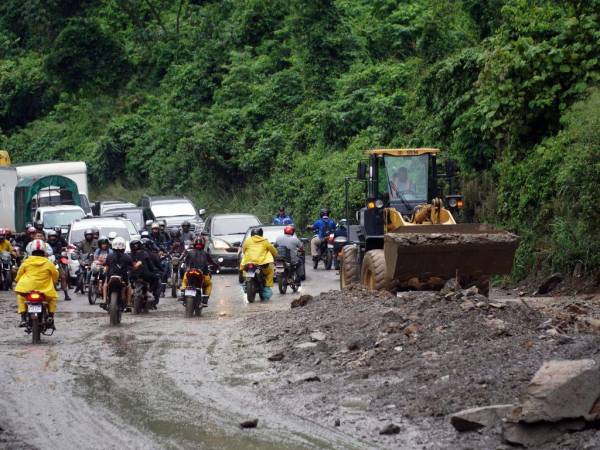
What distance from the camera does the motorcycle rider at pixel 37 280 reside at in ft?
57.1

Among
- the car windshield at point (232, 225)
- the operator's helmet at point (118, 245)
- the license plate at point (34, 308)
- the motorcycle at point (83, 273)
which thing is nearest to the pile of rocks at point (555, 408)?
the license plate at point (34, 308)

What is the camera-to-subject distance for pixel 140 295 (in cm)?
2222

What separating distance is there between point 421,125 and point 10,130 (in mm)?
41400

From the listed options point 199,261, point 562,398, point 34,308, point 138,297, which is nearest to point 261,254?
point 199,261

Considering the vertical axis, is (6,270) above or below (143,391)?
below

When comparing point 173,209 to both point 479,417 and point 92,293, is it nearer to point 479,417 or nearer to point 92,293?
point 92,293

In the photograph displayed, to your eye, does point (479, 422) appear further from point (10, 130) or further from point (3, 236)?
point (10, 130)

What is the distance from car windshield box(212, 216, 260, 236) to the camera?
35.1 metres

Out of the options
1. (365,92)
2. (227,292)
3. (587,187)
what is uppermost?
(365,92)

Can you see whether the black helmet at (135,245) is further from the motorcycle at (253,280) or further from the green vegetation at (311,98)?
the green vegetation at (311,98)

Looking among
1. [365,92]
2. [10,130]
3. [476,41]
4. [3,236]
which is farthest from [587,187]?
[10,130]

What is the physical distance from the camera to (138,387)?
1291cm

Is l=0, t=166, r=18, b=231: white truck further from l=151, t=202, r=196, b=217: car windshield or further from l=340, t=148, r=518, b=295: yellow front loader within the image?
l=340, t=148, r=518, b=295: yellow front loader

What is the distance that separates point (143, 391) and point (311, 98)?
3533cm
